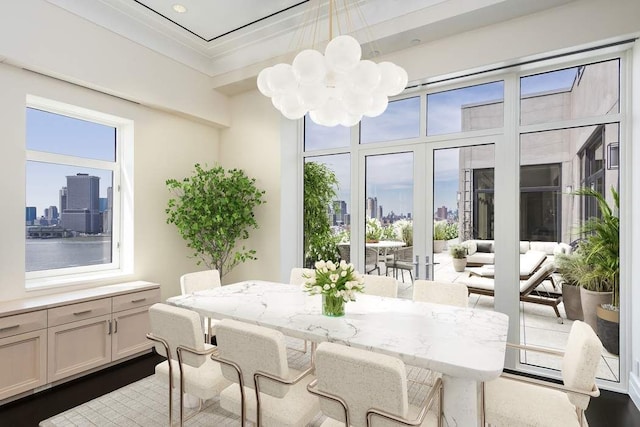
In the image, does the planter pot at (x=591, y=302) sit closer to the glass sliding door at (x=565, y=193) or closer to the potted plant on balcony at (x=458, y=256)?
the glass sliding door at (x=565, y=193)

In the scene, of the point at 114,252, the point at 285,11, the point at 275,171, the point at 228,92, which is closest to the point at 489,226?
the point at 275,171

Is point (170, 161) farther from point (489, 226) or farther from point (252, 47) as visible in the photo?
point (489, 226)

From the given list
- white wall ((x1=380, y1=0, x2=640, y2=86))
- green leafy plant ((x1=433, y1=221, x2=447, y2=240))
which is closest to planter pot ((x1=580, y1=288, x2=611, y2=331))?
green leafy plant ((x1=433, y1=221, x2=447, y2=240))

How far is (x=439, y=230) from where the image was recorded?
373 centimetres

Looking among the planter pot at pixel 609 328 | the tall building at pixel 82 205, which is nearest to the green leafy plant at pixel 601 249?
the planter pot at pixel 609 328

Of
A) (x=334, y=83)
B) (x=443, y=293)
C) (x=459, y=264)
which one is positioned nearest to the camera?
(x=334, y=83)

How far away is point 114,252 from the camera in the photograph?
4.01m

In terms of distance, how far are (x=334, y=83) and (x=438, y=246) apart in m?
2.19

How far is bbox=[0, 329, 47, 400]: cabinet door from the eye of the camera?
2.67 m

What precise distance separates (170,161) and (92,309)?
1925 millimetres

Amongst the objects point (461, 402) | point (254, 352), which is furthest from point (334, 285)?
point (461, 402)

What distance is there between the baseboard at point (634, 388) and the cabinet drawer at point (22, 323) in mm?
4747

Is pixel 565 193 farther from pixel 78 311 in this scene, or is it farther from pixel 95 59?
pixel 95 59

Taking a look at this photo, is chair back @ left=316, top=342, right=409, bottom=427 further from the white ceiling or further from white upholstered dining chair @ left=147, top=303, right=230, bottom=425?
the white ceiling
